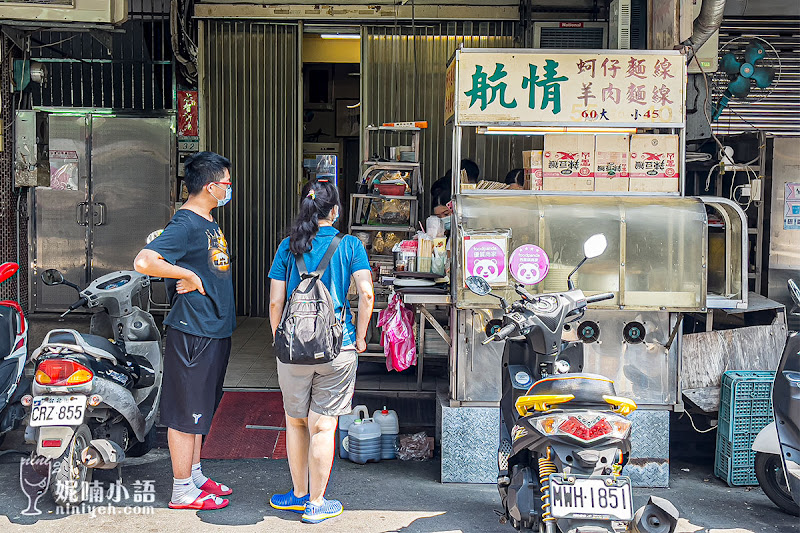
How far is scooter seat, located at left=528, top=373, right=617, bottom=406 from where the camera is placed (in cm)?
386

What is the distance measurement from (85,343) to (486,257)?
265 cm

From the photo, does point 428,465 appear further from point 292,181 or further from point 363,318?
point 292,181

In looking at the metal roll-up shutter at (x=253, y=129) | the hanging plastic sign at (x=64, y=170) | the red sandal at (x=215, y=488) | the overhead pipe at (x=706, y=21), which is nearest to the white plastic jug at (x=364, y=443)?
the red sandal at (x=215, y=488)

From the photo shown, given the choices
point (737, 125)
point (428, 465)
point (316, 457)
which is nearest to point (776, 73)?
point (737, 125)

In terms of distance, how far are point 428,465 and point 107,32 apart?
5.07 m

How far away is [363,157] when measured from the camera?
9.05 m

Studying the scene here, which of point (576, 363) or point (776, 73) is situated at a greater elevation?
point (776, 73)

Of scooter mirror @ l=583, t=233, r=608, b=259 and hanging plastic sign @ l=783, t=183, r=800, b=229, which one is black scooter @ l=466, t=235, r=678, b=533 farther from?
hanging plastic sign @ l=783, t=183, r=800, b=229

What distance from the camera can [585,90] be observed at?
18.0ft

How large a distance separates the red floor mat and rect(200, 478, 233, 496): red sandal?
0.71 meters

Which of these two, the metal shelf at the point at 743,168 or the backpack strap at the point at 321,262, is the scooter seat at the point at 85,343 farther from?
the metal shelf at the point at 743,168

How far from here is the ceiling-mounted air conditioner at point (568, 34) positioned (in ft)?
28.7

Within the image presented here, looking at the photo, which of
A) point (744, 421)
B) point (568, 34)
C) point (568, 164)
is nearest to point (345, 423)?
point (568, 164)

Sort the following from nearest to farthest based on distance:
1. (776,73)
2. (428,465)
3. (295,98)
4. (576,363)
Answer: (576,363)
(428,465)
(776,73)
(295,98)
